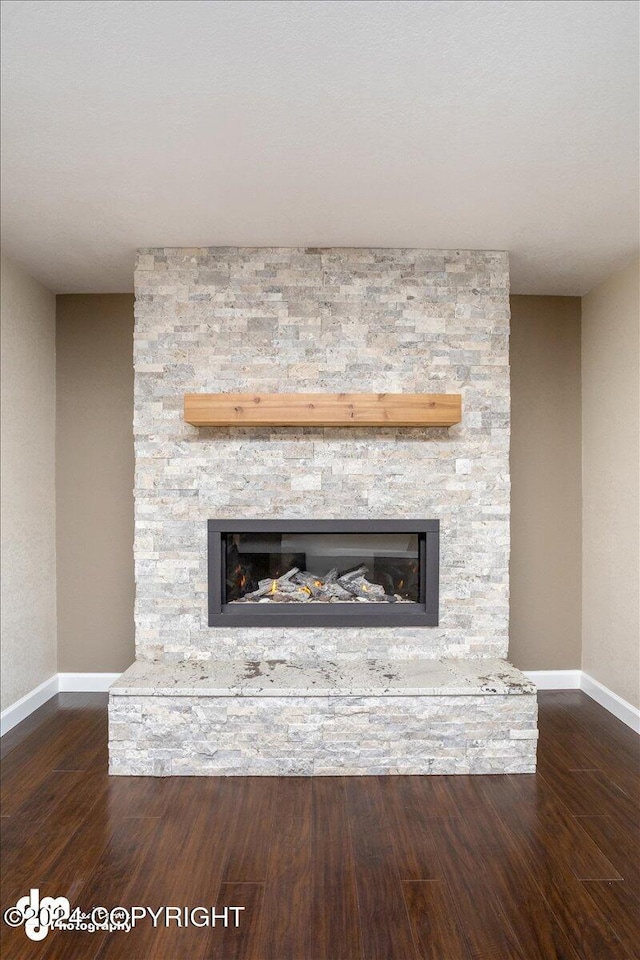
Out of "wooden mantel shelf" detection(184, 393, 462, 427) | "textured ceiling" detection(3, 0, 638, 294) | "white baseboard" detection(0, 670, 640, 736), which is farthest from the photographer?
"white baseboard" detection(0, 670, 640, 736)

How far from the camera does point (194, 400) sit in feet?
9.61

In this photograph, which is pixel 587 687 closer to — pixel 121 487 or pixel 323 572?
pixel 323 572

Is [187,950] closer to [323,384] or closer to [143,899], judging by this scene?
[143,899]

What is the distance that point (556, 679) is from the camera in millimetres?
3891

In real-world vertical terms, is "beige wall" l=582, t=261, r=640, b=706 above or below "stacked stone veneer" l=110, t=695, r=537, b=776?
above

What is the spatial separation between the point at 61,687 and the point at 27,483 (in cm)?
136

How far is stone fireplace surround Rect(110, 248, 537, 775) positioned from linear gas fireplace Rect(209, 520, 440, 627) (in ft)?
0.19

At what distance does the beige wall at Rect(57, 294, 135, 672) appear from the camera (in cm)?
392

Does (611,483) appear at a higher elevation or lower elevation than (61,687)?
higher

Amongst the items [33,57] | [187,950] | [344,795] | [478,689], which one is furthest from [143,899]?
[33,57]

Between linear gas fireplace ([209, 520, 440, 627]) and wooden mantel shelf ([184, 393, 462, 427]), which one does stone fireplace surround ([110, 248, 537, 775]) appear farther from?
wooden mantel shelf ([184, 393, 462, 427])

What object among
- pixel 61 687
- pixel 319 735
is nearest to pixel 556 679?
pixel 319 735

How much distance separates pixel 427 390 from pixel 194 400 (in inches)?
46.6

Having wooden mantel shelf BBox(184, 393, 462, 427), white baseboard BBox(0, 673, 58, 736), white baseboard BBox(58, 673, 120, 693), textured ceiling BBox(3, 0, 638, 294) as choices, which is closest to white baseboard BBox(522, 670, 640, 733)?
wooden mantel shelf BBox(184, 393, 462, 427)
